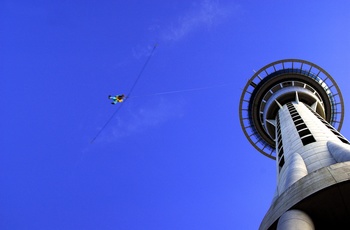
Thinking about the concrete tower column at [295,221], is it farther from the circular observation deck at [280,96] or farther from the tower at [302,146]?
the circular observation deck at [280,96]

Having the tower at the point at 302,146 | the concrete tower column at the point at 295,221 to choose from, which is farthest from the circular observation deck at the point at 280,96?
the concrete tower column at the point at 295,221

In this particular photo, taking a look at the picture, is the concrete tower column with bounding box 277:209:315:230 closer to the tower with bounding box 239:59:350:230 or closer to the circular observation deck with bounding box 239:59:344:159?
the tower with bounding box 239:59:350:230

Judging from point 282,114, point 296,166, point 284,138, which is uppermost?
point 282,114

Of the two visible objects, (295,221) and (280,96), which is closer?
(295,221)

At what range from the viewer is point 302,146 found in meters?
26.4

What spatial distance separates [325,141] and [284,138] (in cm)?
667

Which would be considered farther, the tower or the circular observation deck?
the circular observation deck

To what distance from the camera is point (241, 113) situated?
2028 inches

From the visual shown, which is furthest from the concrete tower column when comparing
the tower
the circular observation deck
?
the circular observation deck

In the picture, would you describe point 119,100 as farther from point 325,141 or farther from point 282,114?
point 282,114

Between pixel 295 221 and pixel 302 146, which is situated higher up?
pixel 302 146

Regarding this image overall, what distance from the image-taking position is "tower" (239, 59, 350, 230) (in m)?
14.9

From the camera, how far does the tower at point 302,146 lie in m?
14.9

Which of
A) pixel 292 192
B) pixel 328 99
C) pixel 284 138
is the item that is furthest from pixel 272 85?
pixel 292 192
